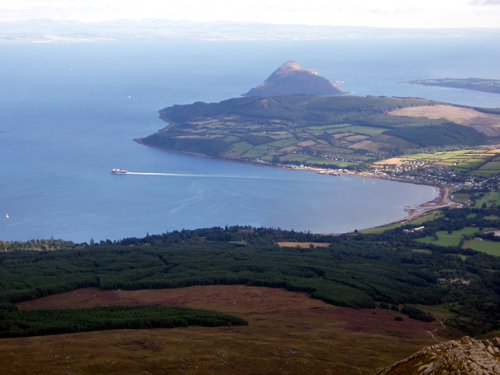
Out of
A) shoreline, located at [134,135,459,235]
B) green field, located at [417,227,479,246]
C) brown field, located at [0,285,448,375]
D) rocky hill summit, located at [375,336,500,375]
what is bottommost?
green field, located at [417,227,479,246]

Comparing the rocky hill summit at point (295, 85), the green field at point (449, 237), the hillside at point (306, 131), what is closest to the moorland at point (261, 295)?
the green field at point (449, 237)

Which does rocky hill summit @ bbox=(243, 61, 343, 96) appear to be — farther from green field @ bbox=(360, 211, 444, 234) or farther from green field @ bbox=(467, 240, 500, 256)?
green field @ bbox=(467, 240, 500, 256)

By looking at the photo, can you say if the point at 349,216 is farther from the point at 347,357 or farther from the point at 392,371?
the point at 392,371

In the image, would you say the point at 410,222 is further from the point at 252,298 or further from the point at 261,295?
the point at 252,298

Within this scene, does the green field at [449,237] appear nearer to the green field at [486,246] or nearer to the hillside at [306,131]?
the green field at [486,246]

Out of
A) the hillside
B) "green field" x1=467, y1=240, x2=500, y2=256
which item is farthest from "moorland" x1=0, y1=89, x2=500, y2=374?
the hillside

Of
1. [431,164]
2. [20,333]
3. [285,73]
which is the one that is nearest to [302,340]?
[20,333]

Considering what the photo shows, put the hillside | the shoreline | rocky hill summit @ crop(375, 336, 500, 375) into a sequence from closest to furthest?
rocky hill summit @ crop(375, 336, 500, 375) < the shoreline < the hillside
